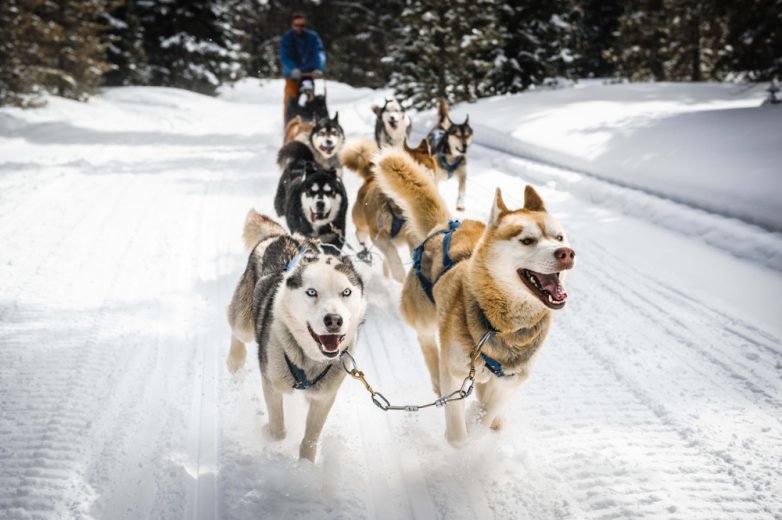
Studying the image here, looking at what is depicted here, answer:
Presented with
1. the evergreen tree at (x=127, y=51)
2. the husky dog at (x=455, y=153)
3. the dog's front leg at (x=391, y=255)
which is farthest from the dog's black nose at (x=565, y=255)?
the evergreen tree at (x=127, y=51)

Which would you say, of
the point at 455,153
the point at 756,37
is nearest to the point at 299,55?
the point at 455,153

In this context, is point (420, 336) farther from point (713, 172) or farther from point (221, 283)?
point (713, 172)

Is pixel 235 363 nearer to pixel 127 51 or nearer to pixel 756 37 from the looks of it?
pixel 756 37

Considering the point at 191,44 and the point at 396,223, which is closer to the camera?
the point at 396,223

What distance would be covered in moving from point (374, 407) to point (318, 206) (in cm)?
212

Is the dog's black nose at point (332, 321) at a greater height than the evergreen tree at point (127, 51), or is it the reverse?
the evergreen tree at point (127, 51)

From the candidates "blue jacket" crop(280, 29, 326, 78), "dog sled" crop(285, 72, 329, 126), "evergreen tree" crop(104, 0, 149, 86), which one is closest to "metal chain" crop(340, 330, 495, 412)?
"dog sled" crop(285, 72, 329, 126)

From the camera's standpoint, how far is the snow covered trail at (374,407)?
2301 mm

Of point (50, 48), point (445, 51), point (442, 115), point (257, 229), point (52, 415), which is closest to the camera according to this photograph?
point (52, 415)

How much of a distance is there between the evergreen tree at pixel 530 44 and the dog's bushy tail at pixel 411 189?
13.6m

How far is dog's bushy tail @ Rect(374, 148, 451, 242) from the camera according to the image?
10.6ft

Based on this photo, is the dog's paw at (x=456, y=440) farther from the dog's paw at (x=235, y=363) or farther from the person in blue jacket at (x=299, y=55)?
the person in blue jacket at (x=299, y=55)

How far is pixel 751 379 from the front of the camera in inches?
119

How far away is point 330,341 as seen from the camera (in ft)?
7.43
